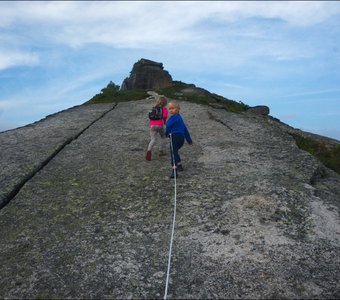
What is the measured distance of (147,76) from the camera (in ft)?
161

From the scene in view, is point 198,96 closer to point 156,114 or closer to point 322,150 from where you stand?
point 322,150

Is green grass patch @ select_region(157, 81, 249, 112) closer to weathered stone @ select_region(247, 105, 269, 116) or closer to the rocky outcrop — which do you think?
weathered stone @ select_region(247, 105, 269, 116)

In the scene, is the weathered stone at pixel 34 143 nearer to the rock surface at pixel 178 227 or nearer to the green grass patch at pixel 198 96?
the rock surface at pixel 178 227

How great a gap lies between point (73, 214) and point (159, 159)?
492 cm

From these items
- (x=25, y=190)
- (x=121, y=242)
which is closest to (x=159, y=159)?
(x=25, y=190)

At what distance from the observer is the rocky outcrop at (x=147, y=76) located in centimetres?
4822

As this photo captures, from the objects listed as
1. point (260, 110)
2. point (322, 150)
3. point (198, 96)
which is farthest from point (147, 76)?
point (322, 150)

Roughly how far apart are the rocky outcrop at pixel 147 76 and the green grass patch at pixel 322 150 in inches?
1063

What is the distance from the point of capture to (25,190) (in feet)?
35.9

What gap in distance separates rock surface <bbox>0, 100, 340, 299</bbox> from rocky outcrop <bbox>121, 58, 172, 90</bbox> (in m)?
34.5

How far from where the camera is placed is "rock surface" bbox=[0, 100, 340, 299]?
7.02 m

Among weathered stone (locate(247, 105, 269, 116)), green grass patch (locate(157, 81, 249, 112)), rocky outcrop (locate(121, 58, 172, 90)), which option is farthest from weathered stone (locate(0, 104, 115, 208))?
rocky outcrop (locate(121, 58, 172, 90))

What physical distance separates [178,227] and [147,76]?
41688 millimetres

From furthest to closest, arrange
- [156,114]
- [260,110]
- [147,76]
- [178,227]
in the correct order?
1. [147,76]
2. [260,110]
3. [156,114]
4. [178,227]
